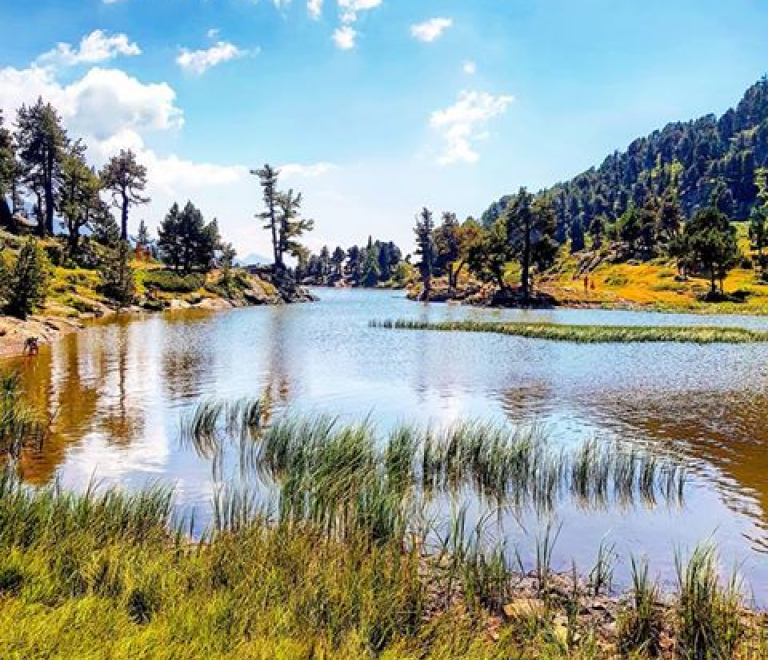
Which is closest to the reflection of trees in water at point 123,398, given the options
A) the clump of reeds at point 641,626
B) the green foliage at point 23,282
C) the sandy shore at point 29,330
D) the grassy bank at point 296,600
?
the sandy shore at point 29,330

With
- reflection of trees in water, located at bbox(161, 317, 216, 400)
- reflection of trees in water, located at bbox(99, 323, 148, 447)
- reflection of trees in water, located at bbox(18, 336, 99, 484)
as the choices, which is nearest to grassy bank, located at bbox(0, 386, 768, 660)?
reflection of trees in water, located at bbox(18, 336, 99, 484)

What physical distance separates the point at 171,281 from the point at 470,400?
76.9m

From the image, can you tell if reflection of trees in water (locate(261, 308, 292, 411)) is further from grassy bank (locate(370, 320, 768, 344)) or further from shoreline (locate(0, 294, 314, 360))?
grassy bank (locate(370, 320, 768, 344))

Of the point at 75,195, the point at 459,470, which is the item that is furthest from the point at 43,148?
the point at 459,470

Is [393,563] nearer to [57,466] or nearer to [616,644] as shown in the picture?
[616,644]

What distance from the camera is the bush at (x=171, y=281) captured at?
9269 cm

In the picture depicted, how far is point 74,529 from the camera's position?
9.20 metres

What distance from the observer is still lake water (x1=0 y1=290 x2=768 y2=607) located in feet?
42.6

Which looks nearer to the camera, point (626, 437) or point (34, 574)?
point (34, 574)

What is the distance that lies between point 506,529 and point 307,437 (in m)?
5.59

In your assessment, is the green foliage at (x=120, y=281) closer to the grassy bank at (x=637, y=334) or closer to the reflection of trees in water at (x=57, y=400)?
the reflection of trees in water at (x=57, y=400)

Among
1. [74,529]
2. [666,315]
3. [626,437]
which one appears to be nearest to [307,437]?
[74,529]

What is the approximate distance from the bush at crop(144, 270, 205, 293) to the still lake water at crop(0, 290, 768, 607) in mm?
39259

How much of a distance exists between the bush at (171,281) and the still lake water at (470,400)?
1546 inches
